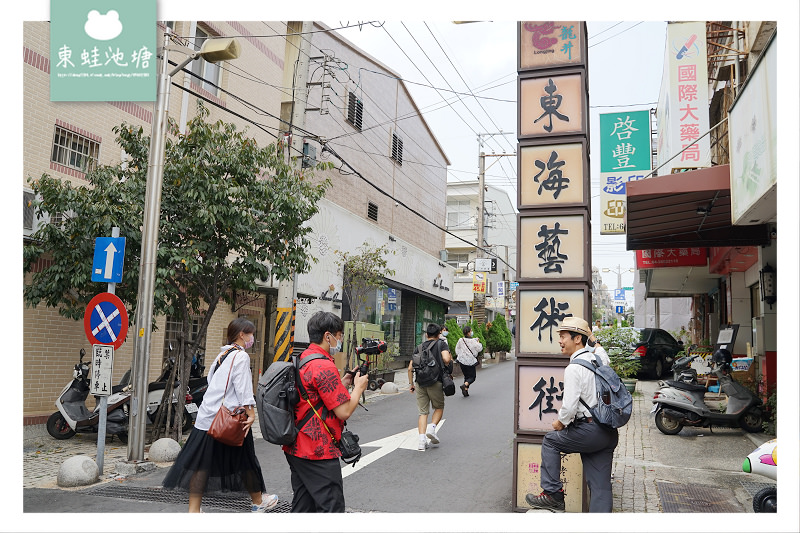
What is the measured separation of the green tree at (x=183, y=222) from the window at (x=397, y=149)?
1485cm

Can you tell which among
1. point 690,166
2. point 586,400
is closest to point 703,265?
point 690,166

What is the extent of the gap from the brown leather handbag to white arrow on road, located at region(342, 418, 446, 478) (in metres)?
2.30

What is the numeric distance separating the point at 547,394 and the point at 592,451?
97 centimetres

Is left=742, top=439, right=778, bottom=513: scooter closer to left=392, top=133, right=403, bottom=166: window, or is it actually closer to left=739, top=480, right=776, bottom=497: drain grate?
left=739, top=480, right=776, bottom=497: drain grate

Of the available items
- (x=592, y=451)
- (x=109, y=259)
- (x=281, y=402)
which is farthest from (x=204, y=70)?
(x=592, y=451)

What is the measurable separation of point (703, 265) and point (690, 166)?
4.26m

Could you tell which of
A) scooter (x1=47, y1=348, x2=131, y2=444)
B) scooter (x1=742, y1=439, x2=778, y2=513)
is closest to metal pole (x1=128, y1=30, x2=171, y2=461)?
scooter (x1=47, y1=348, x2=131, y2=444)

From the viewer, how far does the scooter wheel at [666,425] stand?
980 cm

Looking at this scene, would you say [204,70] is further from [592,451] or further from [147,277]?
[592,451]

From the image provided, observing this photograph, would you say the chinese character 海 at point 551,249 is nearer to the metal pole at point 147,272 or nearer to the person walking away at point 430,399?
the person walking away at point 430,399

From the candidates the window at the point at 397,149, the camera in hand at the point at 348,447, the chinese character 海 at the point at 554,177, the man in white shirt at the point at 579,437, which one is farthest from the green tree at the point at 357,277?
the camera in hand at the point at 348,447

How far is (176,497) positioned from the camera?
6270mm

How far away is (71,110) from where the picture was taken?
→ 414 inches

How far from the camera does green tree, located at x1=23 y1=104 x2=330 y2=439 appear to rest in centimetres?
864
